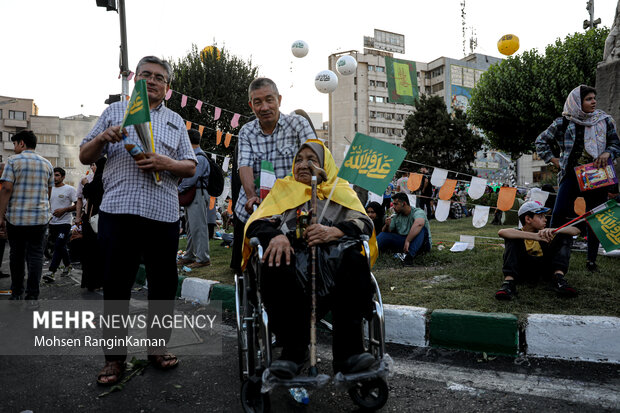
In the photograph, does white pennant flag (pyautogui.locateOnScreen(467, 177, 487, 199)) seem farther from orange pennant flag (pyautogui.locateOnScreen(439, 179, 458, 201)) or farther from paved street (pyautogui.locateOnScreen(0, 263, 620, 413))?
paved street (pyautogui.locateOnScreen(0, 263, 620, 413))

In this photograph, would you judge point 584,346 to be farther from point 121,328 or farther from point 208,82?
point 208,82

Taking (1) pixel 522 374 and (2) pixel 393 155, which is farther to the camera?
(1) pixel 522 374

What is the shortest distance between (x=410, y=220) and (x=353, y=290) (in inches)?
157

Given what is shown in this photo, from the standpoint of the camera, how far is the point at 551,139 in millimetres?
4703

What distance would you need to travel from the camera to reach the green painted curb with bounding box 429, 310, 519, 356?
2879 millimetres

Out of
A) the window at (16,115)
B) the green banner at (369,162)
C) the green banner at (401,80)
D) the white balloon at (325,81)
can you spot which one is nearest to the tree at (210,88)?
the white balloon at (325,81)

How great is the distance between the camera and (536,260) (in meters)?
3.73

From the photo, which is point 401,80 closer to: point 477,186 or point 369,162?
point 477,186

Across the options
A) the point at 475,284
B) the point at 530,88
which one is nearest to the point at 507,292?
the point at 475,284

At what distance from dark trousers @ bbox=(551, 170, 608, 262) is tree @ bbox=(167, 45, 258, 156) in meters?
18.3

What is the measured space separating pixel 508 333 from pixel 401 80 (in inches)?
2331

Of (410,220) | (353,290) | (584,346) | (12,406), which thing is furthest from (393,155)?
(410,220)

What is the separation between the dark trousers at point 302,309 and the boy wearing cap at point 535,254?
1944 mm

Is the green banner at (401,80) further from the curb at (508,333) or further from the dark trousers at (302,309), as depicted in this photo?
the dark trousers at (302,309)
